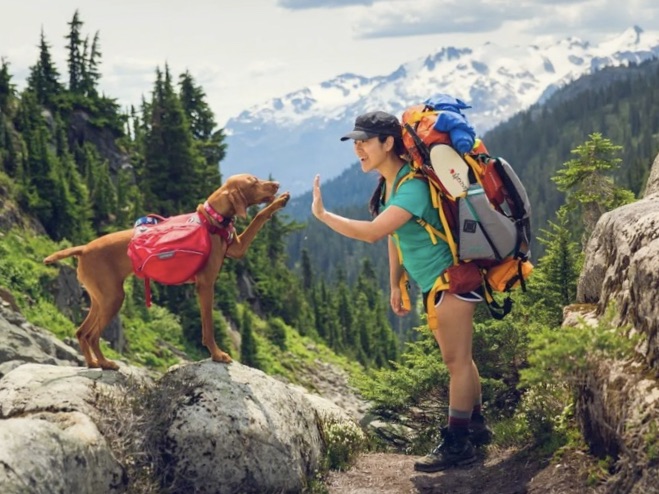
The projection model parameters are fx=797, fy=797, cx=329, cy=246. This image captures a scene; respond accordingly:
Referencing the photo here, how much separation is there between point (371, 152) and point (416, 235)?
906mm

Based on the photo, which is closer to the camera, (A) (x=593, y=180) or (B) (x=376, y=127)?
(B) (x=376, y=127)

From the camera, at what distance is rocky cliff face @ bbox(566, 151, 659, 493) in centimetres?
554

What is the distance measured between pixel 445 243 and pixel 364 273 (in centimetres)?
11627

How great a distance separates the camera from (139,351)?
28.2 metres

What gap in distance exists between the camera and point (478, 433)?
8.33 metres

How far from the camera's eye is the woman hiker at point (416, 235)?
7.21m

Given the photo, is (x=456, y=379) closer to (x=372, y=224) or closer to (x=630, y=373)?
(x=372, y=224)

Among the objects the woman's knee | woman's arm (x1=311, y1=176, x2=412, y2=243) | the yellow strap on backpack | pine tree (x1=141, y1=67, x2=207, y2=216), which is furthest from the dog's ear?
pine tree (x1=141, y1=67, x2=207, y2=216)

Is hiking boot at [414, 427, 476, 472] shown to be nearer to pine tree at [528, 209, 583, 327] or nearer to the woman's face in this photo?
the woman's face

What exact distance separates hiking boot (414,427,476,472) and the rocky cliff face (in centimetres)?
144

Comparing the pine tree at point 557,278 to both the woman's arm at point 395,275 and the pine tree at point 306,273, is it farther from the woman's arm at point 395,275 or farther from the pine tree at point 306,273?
the pine tree at point 306,273

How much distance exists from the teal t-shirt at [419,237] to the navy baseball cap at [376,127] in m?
0.38

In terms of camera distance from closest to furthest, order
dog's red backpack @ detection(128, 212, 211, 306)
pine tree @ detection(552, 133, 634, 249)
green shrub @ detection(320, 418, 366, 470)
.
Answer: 1. dog's red backpack @ detection(128, 212, 211, 306)
2. green shrub @ detection(320, 418, 366, 470)
3. pine tree @ detection(552, 133, 634, 249)

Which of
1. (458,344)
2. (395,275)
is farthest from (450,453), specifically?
(395,275)
